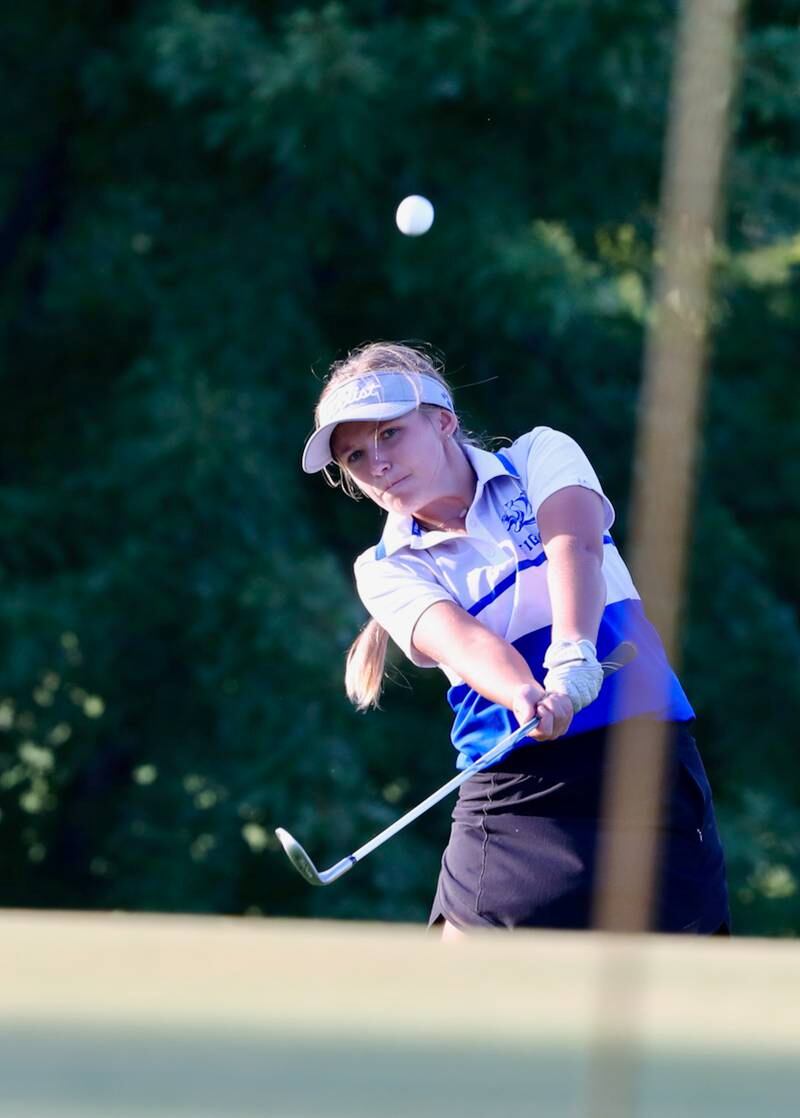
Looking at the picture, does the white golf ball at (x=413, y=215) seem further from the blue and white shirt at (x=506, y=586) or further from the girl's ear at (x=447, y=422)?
the blue and white shirt at (x=506, y=586)

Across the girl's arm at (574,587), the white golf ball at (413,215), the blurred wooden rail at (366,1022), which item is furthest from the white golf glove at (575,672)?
the white golf ball at (413,215)

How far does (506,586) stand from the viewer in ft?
10.3

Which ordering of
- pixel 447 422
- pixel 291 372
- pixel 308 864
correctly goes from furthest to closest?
pixel 291 372
pixel 308 864
pixel 447 422

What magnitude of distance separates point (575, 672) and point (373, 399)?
606 millimetres

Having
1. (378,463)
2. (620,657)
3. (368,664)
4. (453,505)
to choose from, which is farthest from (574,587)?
(368,664)

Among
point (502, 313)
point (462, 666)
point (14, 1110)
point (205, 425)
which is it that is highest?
point (502, 313)

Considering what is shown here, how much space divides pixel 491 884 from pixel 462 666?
15.6 inches

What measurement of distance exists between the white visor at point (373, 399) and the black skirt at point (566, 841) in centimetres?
60

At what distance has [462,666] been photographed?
302 centimetres

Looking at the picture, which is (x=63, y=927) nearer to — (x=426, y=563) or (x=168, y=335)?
(x=426, y=563)

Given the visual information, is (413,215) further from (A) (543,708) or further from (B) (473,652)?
(A) (543,708)

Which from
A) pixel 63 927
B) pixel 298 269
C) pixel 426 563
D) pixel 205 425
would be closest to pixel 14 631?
pixel 205 425

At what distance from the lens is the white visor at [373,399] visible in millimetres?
3182

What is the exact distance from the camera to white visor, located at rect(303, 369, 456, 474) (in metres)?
3.18
